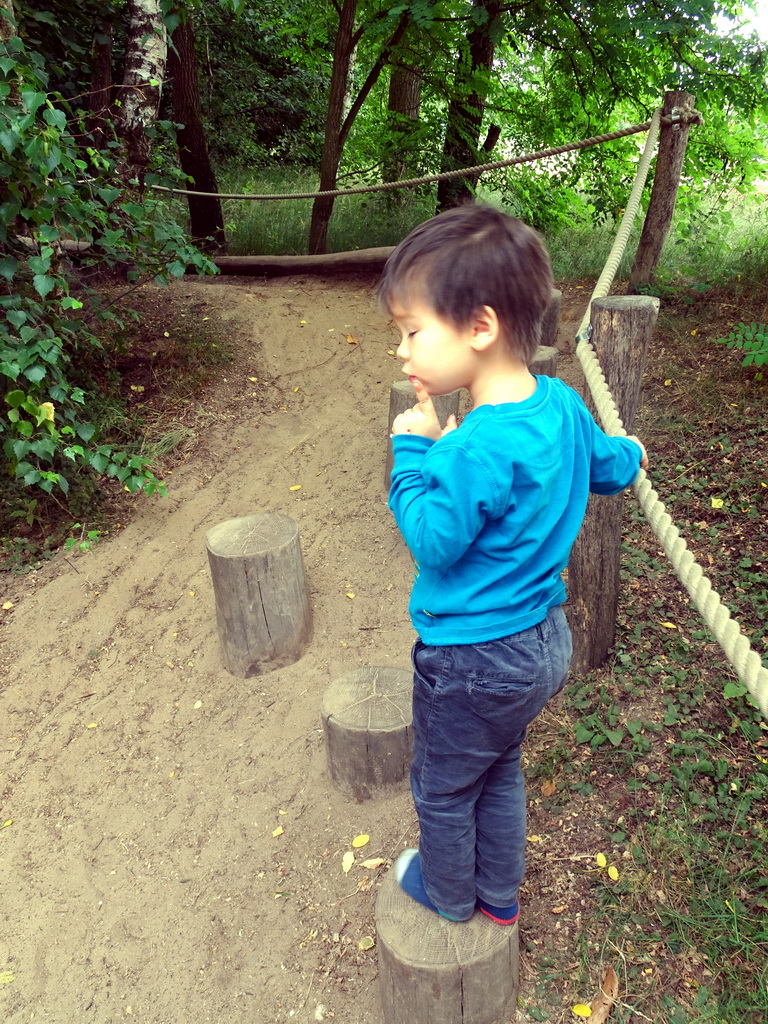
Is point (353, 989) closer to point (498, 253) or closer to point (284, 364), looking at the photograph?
point (498, 253)

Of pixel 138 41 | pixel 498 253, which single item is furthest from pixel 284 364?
pixel 498 253

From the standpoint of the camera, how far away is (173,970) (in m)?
2.29

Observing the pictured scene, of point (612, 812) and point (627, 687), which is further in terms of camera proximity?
point (627, 687)

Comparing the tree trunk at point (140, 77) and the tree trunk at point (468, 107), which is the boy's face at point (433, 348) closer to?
the tree trunk at point (140, 77)

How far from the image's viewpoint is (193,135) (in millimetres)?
6723

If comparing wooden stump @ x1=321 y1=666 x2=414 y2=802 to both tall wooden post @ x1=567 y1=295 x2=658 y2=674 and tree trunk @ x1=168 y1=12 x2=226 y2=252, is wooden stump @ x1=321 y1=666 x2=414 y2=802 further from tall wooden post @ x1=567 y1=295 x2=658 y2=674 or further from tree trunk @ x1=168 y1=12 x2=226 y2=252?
tree trunk @ x1=168 y1=12 x2=226 y2=252

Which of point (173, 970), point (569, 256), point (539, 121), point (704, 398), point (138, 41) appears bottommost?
point (173, 970)

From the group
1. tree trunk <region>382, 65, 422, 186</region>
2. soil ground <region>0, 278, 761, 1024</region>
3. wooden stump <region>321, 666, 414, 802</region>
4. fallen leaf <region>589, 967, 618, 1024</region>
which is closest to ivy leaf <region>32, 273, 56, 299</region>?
soil ground <region>0, 278, 761, 1024</region>

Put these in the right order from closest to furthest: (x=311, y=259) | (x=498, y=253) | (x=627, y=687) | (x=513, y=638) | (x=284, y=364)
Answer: (x=498, y=253) < (x=513, y=638) < (x=627, y=687) < (x=284, y=364) < (x=311, y=259)

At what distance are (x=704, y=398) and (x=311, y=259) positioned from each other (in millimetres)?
3676

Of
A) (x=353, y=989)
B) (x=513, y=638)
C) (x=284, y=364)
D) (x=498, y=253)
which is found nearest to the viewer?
(x=498, y=253)

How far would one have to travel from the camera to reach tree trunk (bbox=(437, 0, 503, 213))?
5980 millimetres

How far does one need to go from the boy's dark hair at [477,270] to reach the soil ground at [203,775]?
1754 mm

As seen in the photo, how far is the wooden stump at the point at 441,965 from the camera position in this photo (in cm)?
175
